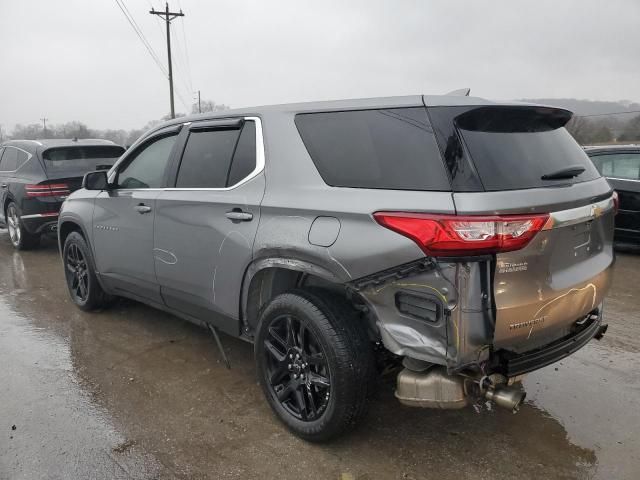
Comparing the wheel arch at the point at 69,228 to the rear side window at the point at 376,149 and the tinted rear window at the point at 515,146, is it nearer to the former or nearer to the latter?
the rear side window at the point at 376,149

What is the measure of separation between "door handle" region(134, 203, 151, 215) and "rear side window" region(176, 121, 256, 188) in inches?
14.7

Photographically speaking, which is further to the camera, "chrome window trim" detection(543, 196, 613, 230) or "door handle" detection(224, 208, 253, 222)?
"door handle" detection(224, 208, 253, 222)

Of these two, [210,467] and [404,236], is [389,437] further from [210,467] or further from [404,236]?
[404,236]

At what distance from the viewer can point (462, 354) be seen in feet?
7.27

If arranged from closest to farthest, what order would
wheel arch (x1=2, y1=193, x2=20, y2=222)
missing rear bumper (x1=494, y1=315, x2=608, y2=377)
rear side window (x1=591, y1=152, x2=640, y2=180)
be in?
1. missing rear bumper (x1=494, y1=315, x2=608, y2=377)
2. rear side window (x1=591, y1=152, x2=640, y2=180)
3. wheel arch (x1=2, y1=193, x2=20, y2=222)

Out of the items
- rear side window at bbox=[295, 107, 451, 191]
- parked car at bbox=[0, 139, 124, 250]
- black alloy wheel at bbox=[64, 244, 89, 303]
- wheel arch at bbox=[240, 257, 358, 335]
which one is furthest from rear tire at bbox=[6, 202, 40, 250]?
rear side window at bbox=[295, 107, 451, 191]

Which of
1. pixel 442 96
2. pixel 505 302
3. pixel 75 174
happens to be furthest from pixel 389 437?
pixel 75 174

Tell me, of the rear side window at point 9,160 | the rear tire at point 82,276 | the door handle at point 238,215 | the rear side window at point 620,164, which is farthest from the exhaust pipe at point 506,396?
the rear side window at point 9,160

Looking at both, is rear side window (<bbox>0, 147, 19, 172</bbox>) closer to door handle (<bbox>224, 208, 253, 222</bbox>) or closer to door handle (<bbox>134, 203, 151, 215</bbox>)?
door handle (<bbox>134, 203, 151, 215</bbox>)

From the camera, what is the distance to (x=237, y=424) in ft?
9.96

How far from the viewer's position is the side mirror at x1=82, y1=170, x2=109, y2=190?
14.4 feet

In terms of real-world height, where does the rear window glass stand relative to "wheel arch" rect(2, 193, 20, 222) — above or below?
above

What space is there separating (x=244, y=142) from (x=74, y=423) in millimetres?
1947

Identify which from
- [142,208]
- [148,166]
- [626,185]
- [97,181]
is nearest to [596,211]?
[142,208]
